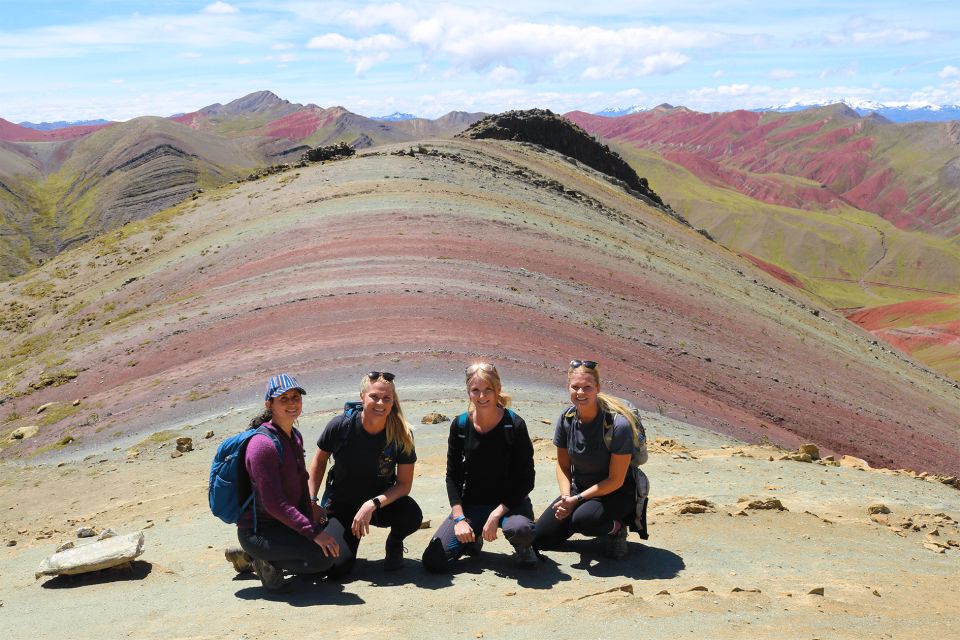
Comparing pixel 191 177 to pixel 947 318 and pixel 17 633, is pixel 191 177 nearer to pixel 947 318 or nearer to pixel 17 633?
pixel 947 318

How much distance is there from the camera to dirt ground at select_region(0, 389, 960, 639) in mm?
5207

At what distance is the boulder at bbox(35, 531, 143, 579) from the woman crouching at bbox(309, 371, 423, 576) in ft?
5.54

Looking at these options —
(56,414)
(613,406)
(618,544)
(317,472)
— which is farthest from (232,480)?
(56,414)

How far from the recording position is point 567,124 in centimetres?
5603

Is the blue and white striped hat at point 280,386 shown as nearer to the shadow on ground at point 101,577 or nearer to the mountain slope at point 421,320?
the shadow on ground at point 101,577

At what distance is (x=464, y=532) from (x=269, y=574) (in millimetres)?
1436

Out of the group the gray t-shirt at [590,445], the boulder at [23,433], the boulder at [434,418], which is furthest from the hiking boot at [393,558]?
the boulder at [23,433]

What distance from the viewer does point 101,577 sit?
6.60 metres

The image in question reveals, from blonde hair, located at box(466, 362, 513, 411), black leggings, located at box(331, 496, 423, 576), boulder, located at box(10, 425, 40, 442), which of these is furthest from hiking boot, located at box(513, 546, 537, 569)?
boulder, located at box(10, 425, 40, 442)

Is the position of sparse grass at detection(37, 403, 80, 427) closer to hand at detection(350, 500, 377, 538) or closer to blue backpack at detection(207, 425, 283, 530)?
blue backpack at detection(207, 425, 283, 530)

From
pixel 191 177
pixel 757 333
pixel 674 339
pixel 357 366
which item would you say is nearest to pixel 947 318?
pixel 757 333

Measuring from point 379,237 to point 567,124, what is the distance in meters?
34.3

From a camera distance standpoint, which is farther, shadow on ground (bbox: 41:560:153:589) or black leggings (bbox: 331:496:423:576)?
shadow on ground (bbox: 41:560:153:589)

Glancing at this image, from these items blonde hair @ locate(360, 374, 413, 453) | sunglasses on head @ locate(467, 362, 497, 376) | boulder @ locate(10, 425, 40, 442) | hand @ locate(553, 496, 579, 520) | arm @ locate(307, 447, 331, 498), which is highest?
sunglasses on head @ locate(467, 362, 497, 376)
